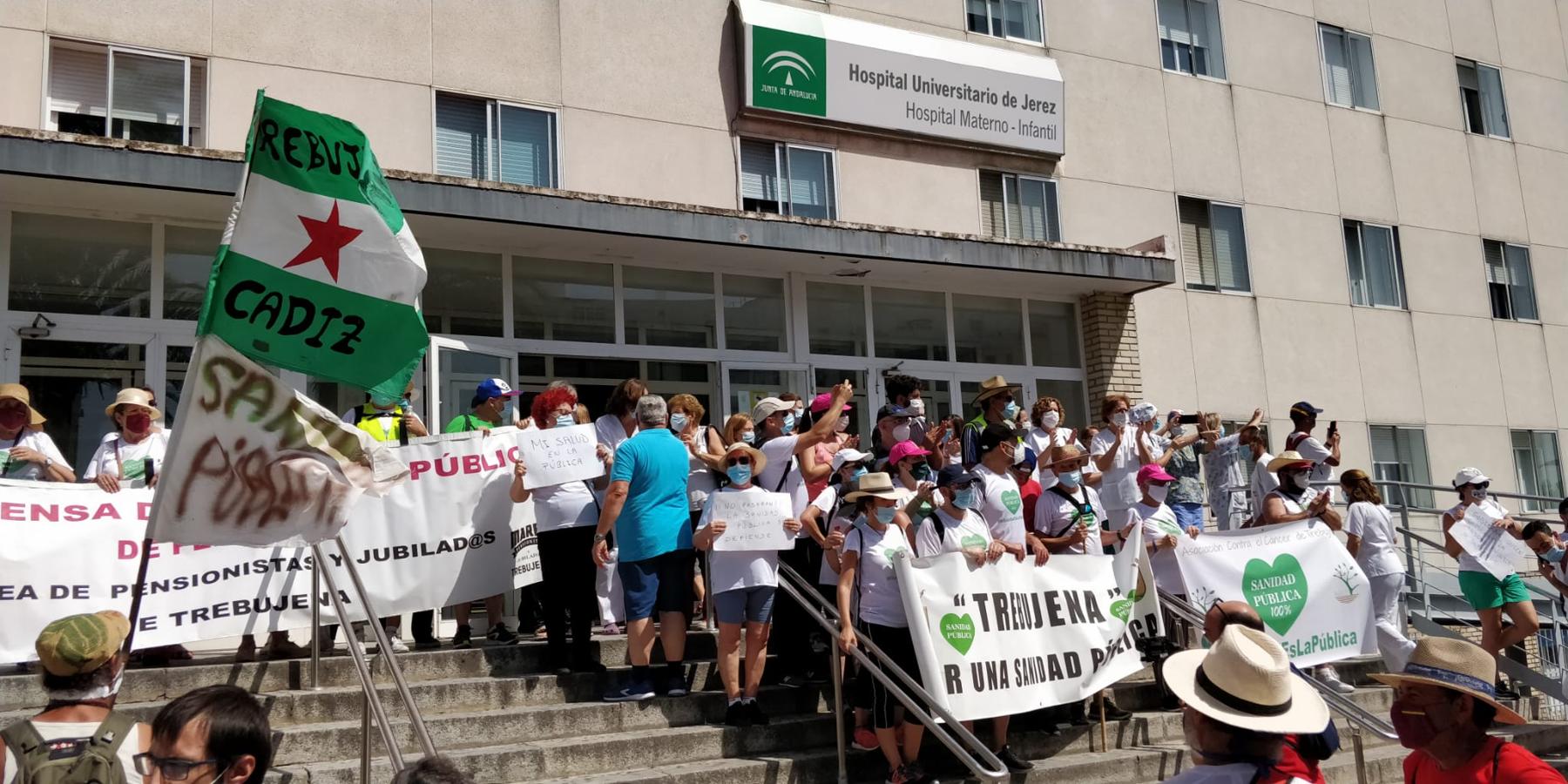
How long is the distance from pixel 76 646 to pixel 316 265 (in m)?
1.73

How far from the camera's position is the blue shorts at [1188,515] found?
10.7 m

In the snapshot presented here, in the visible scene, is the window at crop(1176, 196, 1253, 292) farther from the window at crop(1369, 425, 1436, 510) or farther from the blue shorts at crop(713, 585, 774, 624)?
the blue shorts at crop(713, 585, 774, 624)

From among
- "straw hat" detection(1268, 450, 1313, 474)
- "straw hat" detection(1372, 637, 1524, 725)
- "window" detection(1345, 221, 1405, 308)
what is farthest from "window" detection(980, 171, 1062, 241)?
"straw hat" detection(1372, 637, 1524, 725)

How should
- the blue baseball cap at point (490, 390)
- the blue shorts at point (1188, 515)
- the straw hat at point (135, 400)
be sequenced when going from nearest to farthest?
the straw hat at point (135, 400)
the blue baseball cap at point (490, 390)
the blue shorts at point (1188, 515)

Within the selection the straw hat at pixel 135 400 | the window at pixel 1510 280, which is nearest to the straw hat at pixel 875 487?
the straw hat at pixel 135 400

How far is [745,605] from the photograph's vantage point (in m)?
7.70

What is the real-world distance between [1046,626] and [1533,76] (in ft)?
59.6

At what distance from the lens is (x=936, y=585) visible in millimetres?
7430

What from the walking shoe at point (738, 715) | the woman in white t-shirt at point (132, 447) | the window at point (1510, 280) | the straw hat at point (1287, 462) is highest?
the window at point (1510, 280)

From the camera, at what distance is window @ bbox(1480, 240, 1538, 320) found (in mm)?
19391

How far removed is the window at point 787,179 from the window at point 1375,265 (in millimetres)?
8463

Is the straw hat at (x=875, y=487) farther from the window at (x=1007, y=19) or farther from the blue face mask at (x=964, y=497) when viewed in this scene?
the window at (x=1007, y=19)

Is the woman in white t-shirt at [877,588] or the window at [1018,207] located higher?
the window at [1018,207]

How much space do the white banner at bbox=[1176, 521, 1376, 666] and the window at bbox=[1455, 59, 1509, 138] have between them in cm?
1310
